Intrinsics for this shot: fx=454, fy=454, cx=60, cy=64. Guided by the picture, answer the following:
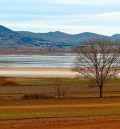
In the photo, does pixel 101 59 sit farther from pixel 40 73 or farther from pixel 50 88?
pixel 40 73

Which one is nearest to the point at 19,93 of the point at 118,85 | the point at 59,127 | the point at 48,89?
the point at 48,89

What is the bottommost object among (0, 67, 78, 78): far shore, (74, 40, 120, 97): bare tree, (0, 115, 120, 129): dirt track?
(0, 67, 78, 78): far shore

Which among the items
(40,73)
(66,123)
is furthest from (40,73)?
(66,123)

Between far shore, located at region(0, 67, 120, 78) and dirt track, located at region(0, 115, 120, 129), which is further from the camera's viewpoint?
far shore, located at region(0, 67, 120, 78)

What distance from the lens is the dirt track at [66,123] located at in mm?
26297

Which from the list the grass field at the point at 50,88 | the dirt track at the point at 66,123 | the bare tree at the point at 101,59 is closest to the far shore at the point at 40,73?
the grass field at the point at 50,88

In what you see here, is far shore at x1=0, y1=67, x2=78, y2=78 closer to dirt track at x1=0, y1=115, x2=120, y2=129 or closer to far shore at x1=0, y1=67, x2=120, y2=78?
far shore at x1=0, y1=67, x2=120, y2=78

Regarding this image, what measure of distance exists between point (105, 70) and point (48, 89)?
8835 mm

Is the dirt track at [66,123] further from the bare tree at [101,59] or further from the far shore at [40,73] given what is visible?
the far shore at [40,73]

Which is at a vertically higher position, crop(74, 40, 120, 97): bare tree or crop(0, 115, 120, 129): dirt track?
crop(74, 40, 120, 97): bare tree

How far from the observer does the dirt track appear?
26.3 meters

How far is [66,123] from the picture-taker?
2766 cm

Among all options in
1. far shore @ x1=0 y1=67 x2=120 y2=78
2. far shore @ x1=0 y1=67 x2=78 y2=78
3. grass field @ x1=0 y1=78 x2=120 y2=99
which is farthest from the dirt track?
far shore @ x1=0 y1=67 x2=78 y2=78

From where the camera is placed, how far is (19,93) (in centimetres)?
5922
